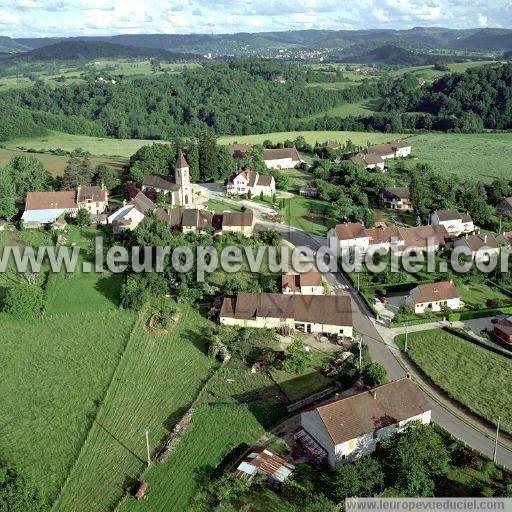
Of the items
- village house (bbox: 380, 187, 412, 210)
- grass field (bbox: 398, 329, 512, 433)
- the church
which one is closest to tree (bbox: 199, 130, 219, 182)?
the church

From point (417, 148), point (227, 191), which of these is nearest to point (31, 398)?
point (227, 191)

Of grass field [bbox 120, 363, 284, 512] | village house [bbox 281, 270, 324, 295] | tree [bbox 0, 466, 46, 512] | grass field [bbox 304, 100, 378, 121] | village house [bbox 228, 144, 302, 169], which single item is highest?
grass field [bbox 304, 100, 378, 121]

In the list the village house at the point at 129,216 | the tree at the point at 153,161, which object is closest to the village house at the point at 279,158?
→ the tree at the point at 153,161

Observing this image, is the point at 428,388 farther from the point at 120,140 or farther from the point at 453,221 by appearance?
the point at 120,140

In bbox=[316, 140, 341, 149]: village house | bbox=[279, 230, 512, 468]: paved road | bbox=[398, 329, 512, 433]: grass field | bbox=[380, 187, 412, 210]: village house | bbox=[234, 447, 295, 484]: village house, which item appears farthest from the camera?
bbox=[316, 140, 341, 149]: village house

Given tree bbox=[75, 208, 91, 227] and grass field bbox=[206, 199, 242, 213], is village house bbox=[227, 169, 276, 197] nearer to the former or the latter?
grass field bbox=[206, 199, 242, 213]

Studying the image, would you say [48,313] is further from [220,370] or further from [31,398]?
[220,370]

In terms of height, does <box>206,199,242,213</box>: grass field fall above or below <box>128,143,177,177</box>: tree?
below

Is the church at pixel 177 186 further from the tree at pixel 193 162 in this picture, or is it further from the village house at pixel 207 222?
the village house at pixel 207 222
